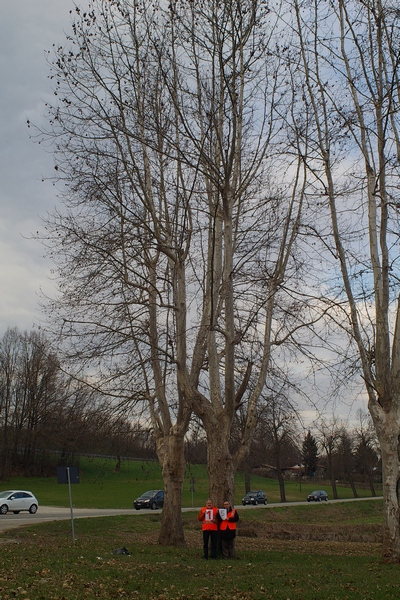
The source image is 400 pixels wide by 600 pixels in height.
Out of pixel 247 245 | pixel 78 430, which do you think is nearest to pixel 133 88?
pixel 247 245

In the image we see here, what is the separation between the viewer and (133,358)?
59.4ft

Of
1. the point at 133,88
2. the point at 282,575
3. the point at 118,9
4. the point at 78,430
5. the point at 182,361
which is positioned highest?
the point at 118,9

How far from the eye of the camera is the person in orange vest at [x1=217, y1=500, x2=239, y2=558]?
15008mm

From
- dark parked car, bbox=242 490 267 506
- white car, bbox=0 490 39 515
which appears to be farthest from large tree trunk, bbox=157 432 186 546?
dark parked car, bbox=242 490 267 506

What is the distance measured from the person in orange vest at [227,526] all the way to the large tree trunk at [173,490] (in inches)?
149

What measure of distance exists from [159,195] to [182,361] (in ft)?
15.7

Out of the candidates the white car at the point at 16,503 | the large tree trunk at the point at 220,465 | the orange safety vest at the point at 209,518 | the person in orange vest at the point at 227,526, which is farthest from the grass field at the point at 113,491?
the large tree trunk at the point at 220,465

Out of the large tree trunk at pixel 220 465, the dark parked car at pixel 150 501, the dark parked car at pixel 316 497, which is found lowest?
the dark parked car at pixel 316 497

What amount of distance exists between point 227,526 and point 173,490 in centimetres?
482

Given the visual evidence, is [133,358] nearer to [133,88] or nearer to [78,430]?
[78,430]

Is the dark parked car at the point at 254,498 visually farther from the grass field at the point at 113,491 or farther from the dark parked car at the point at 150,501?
the dark parked car at the point at 150,501

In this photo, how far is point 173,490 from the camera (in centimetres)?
1969

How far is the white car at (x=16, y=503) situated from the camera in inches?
1427

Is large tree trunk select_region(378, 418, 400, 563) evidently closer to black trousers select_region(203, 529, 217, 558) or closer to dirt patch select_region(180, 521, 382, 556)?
black trousers select_region(203, 529, 217, 558)
